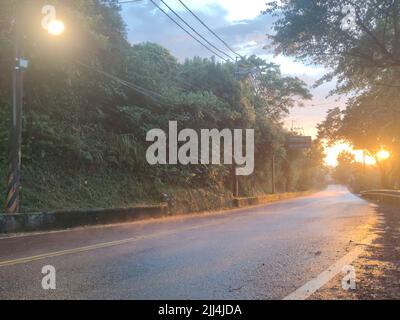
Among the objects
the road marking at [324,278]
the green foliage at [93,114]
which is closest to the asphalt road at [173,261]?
the road marking at [324,278]

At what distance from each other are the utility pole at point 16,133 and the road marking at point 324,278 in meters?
9.58

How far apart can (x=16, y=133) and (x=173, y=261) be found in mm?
8545

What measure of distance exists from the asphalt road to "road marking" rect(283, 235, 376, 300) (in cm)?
12

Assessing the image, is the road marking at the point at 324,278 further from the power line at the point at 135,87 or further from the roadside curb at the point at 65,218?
the power line at the point at 135,87

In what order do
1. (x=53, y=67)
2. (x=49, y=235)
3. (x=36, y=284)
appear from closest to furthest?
(x=36, y=284) → (x=49, y=235) → (x=53, y=67)

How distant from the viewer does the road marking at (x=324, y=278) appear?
604 cm

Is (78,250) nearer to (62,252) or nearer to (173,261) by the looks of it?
(62,252)

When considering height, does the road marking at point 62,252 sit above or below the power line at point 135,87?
below

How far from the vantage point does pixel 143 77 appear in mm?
27922

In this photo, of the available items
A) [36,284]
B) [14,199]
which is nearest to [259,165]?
[14,199]
